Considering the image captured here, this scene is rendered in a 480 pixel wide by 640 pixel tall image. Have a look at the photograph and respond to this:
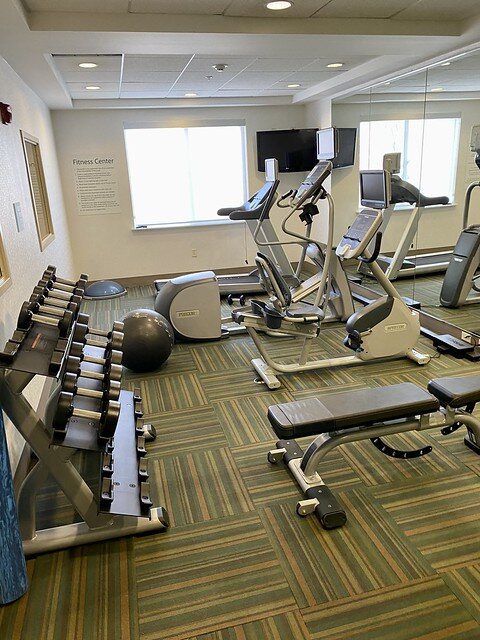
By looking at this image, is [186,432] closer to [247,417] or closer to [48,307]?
[247,417]

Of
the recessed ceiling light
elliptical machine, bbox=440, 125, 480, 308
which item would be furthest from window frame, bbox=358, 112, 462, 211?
the recessed ceiling light

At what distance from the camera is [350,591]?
1816mm

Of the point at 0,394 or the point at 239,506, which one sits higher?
the point at 0,394

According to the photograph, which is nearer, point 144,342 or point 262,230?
point 144,342

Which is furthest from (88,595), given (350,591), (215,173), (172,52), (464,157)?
(215,173)

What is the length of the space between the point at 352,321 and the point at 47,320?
93.1 inches

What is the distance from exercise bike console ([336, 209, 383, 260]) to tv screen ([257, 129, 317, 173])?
346 cm

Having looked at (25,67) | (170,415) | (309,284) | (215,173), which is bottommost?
(170,415)

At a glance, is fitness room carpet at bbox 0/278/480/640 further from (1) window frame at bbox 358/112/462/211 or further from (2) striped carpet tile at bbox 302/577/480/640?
(1) window frame at bbox 358/112/462/211

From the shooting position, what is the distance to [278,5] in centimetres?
294

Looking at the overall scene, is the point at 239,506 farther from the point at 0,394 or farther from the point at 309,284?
the point at 309,284

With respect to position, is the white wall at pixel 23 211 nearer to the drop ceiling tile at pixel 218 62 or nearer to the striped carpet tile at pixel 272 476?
the striped carpet tile at pixel 272 476

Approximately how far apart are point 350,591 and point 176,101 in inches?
242

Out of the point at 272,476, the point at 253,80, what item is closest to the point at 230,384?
the point at 272,476
